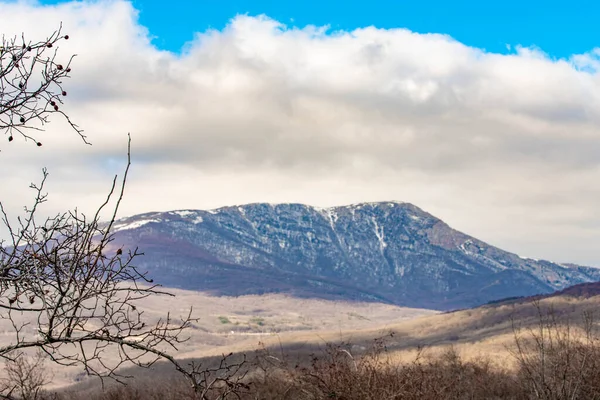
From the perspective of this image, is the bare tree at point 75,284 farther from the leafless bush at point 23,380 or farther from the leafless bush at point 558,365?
the leafless bush at point 558,365

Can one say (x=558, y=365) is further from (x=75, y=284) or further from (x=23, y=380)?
(x=75, y=284)

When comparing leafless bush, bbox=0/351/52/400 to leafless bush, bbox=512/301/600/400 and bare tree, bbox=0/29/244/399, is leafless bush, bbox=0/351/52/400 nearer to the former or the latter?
bare tree, bbox=0/29/244/399

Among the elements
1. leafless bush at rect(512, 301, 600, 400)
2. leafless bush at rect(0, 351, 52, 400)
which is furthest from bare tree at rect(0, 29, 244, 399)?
leafless bush at rect(512, 301, 600, 400)

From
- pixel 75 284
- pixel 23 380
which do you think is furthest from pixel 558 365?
pixel 75 284

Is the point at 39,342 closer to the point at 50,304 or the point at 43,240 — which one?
the point at 50,304

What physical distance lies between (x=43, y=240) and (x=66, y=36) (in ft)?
7.68

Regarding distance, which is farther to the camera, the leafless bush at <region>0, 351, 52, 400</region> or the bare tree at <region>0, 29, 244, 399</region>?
the leafless bush at <region>0, 351, 52, 400</region>

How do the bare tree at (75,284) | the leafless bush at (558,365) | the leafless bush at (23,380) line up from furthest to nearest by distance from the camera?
1. the leafless bush at (558,365)
2. the leafless bush at (23,380)
3. the bare tree at (75,284)

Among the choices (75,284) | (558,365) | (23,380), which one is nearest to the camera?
(75,284)

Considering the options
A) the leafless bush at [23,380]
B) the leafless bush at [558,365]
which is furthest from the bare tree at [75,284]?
the leafless bush at [558,365]

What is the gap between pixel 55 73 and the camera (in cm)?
772

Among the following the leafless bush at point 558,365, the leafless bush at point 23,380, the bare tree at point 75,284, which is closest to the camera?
the bare tree at point 75,284

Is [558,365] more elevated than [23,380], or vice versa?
[23,380]

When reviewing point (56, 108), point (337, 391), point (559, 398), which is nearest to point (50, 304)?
point (56, 108)
